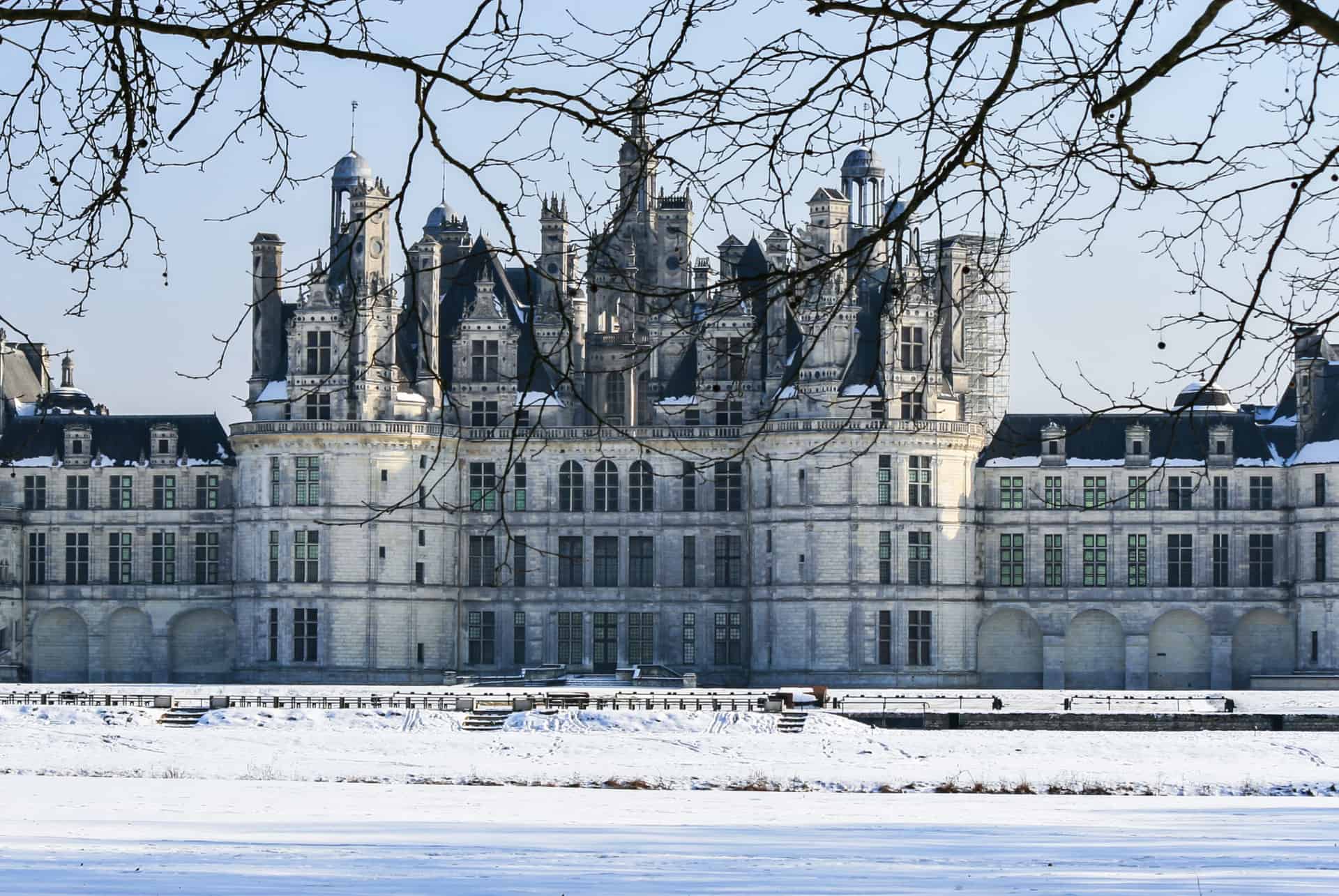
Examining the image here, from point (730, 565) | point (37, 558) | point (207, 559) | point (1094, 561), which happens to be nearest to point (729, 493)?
point (730, 565)

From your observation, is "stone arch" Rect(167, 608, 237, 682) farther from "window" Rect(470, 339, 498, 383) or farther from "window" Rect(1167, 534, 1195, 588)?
"window" Rect(1167, 534, 1195, 588)

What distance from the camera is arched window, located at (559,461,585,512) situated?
237 ft

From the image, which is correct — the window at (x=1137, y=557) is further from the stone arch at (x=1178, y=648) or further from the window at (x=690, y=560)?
the window at (x=690, y=560)

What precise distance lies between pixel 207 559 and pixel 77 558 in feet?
13.3

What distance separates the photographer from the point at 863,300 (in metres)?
72.4

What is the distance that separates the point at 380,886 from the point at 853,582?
162ft

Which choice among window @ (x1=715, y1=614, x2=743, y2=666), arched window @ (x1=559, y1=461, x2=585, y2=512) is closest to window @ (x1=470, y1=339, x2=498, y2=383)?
arched window @ (x1=559, y1=461, x2=585, y2=512)

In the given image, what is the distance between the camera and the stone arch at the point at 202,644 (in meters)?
73.5

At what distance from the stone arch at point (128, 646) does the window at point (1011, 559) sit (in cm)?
2561

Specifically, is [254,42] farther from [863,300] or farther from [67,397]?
[67,397]

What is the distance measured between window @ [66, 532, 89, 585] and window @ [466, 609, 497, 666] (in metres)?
11.8

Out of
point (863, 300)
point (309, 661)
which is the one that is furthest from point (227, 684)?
point (863, 300)

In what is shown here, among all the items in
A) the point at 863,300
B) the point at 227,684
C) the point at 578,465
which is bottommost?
the point at 227,684

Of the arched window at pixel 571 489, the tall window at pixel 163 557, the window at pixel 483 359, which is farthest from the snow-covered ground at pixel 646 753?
the tall window at pixel 163 557
